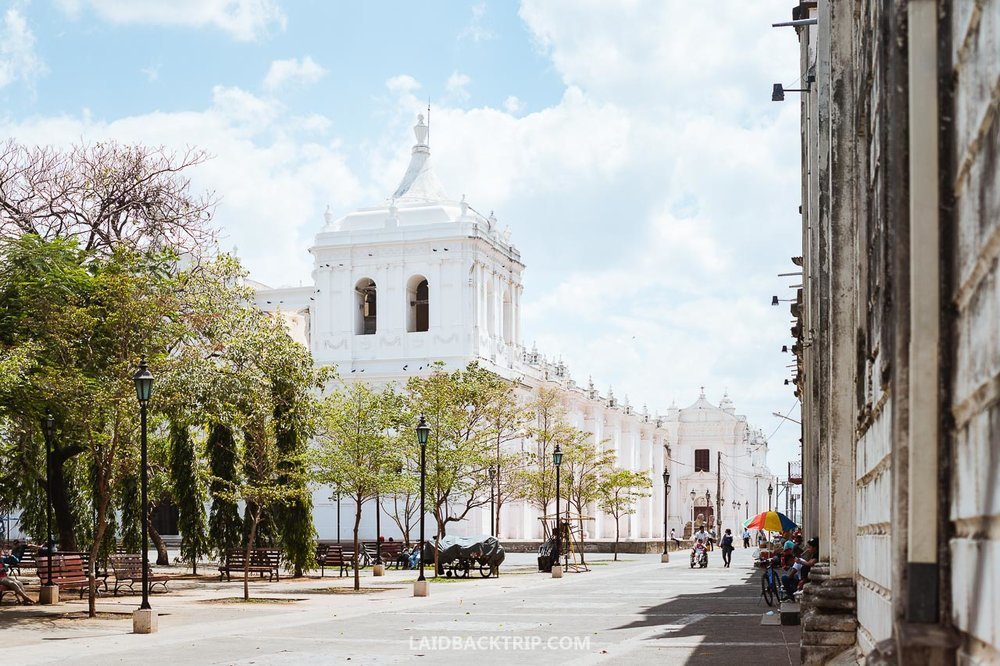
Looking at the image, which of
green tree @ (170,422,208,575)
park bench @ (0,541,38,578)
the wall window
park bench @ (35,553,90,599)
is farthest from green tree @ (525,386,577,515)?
the wall window

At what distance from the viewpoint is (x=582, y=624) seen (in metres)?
21.2

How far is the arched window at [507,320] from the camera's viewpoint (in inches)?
2820

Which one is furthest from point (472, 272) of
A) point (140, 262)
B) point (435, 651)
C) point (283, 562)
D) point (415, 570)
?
point (435, 651)

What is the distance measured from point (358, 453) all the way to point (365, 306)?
118 feet

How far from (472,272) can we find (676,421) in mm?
56178

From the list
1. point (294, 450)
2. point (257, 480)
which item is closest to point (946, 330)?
point (257, 480)

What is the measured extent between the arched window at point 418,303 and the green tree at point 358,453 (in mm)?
25693

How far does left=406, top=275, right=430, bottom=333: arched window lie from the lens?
68.0 metres

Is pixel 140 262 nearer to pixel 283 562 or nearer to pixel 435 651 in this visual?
pixel 435 651

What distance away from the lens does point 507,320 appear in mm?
72000

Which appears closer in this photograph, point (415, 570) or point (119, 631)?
point (119, 631)

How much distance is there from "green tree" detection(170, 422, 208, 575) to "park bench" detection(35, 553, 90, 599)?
11943 mm

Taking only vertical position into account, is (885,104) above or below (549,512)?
above

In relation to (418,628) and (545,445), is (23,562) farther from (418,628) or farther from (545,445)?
(545,445)
